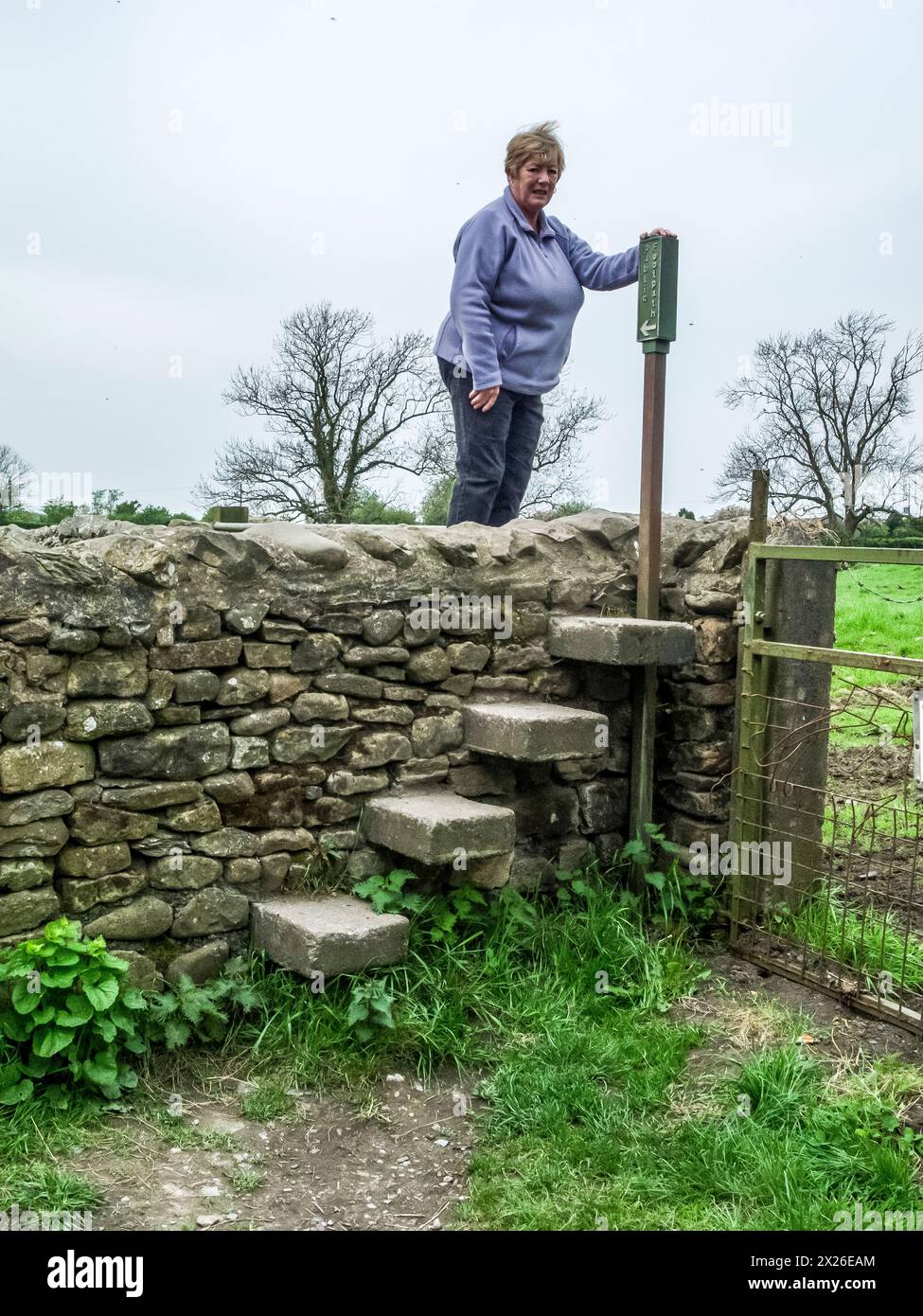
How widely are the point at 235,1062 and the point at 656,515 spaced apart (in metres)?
2.72

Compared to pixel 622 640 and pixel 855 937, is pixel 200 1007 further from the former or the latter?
pixel 855 937

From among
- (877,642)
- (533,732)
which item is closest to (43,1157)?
(533,732)

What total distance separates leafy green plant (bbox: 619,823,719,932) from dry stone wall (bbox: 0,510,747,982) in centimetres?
18

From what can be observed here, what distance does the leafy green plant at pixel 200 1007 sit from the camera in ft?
11.8

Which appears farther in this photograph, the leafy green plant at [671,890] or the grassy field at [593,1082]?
the leafy green plant at [671,890]

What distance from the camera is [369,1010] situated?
3.70 metres

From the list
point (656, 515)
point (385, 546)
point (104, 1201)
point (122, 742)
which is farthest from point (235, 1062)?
point (656, 515)

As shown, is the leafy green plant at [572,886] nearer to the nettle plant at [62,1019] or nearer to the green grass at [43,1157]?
the nettle plant at [62,1019]

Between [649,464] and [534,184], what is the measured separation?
4.34ft

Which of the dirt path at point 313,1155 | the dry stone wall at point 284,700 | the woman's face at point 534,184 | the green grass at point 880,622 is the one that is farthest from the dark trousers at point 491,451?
the green grass at point 880,622

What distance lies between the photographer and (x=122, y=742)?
12.0 feet

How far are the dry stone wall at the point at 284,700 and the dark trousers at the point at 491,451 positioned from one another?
0.30 meters

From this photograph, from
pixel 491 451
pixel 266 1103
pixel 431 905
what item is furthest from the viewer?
pixel 491 451

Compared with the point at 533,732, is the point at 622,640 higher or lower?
higher
